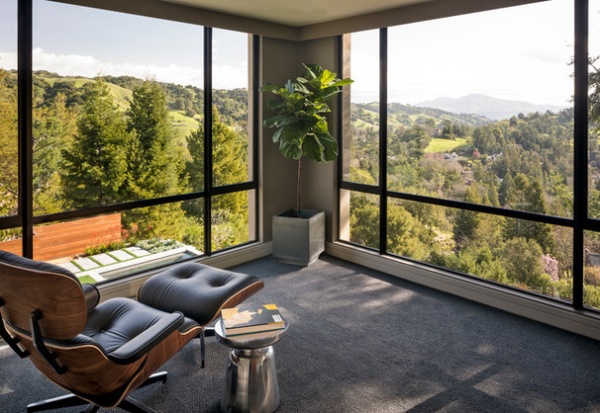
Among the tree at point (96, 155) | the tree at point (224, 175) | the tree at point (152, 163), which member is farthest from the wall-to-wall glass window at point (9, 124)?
the tree at point (224, 175)

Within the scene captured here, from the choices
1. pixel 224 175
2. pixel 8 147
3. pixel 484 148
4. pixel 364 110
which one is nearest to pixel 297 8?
pixel 364 110

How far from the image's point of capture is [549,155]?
3770 millimetres

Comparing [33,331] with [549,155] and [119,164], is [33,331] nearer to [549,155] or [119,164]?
[119,164]

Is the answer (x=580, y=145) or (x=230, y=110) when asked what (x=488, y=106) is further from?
(x=230, y=110)

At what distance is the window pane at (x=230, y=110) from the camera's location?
15.6ft

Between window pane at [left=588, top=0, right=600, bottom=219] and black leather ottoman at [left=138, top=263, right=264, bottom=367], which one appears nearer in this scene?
black leather ottoman at [left=138, top=263, right=264, bottom=367]

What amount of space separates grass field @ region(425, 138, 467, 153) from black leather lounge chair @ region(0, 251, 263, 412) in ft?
8.62

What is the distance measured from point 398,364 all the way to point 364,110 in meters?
2.60

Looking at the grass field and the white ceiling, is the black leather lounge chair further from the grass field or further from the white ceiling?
the grass field

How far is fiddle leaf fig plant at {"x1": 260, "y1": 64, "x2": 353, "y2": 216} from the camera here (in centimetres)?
461

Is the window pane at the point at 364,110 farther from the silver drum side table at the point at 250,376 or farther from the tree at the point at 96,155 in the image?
the silver drum side table at the point at 250,376

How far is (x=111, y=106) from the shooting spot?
398 centimetres

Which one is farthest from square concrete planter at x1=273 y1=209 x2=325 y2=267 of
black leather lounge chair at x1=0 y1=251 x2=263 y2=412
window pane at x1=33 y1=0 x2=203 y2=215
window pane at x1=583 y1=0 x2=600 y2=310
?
window pane at x1=583 y1=0 x2=600 y2=310

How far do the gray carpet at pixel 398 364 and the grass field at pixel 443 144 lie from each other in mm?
1227
